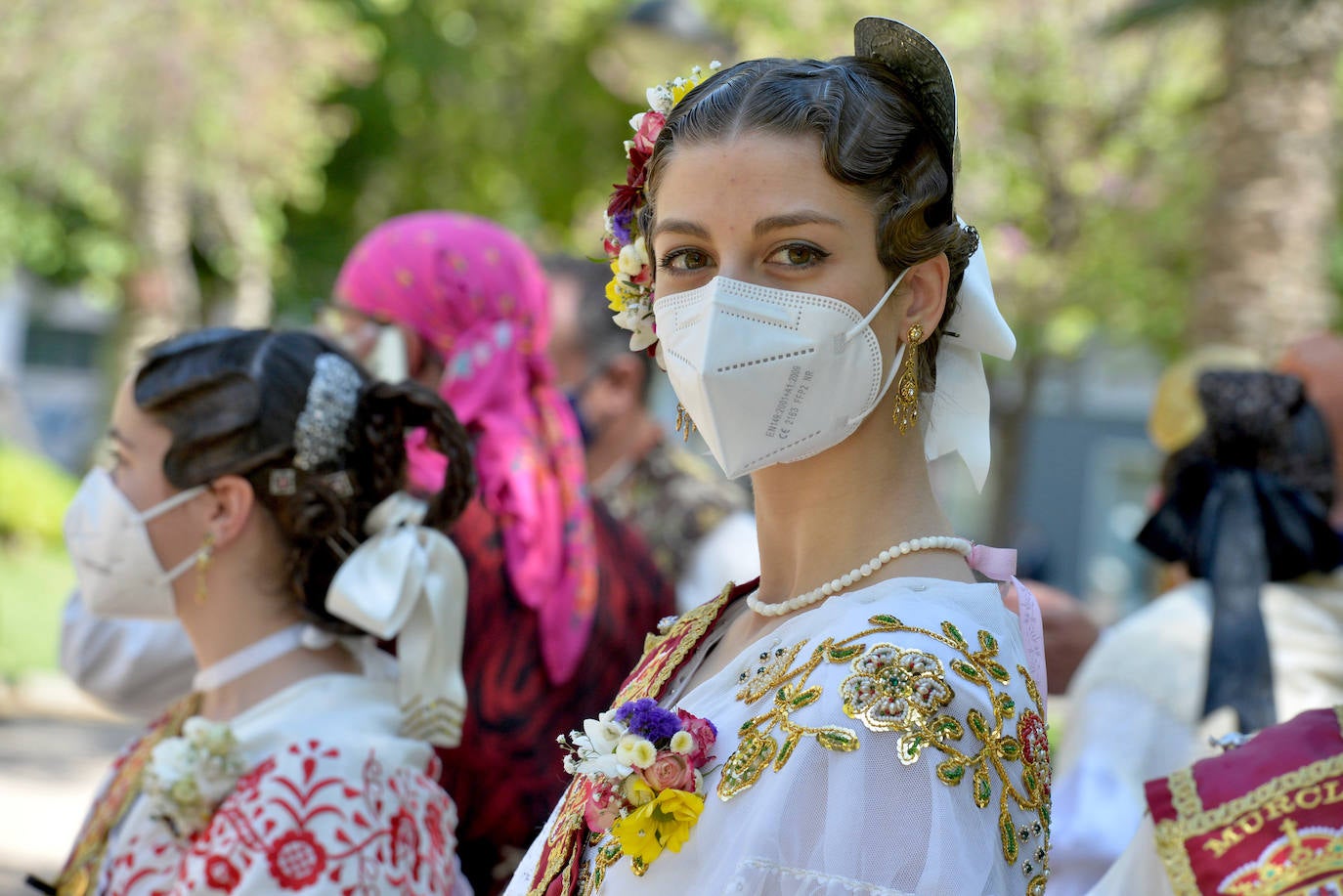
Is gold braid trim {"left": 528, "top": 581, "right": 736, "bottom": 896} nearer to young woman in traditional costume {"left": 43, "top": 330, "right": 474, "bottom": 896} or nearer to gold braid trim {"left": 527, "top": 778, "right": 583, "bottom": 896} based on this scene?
gold braid trim {"left": 527, "top": 778, "right": 583, "bottom": 896}

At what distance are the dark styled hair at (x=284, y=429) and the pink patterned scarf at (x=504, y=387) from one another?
52 cm

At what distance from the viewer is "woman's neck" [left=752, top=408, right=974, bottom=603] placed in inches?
75.7

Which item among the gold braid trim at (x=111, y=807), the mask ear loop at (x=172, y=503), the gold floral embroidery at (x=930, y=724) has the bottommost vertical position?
the gold braid trim at (x=111, y=807)

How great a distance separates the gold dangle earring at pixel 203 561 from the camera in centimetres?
287

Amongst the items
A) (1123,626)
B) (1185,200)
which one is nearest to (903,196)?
(1123,626)

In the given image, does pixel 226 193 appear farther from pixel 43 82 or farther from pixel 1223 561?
pixel 1223 561

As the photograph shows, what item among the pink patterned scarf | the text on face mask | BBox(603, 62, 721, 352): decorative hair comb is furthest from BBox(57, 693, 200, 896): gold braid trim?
the text on face mask

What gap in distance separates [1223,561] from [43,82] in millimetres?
13543

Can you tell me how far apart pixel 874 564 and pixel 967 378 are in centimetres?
33

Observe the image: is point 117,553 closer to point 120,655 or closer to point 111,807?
point 111,807

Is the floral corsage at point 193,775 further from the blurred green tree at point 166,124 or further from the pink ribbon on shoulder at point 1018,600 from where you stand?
the blurred green tree at point 166,124

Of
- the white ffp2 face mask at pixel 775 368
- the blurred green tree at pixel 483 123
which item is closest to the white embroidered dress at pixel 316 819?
the white ffp2 face mask at pixel 775 368

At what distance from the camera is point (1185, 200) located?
→ 591 inches

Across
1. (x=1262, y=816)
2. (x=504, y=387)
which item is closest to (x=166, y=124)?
(x=504, y=387)
